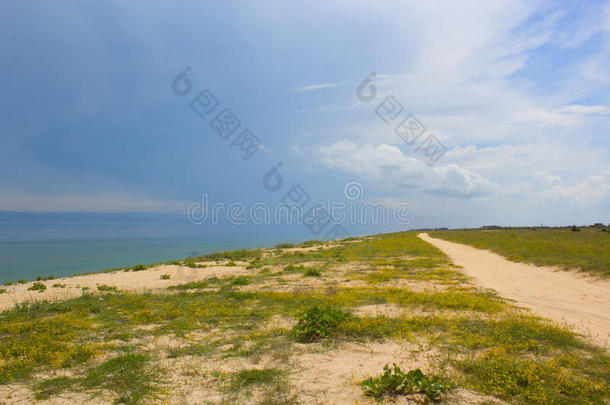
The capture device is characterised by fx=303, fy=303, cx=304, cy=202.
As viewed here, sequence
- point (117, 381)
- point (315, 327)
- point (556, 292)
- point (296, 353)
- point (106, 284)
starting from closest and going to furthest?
point (117, 381)
point (296, 353)
point (315, 327)
point (556, 292)
point (106, 284)

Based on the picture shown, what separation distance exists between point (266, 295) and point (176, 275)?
10.5 metres

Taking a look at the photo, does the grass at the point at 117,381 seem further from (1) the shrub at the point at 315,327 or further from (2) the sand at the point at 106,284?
(2) the sand at the point at 106,284

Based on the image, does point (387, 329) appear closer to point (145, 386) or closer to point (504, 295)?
point (145, 386)

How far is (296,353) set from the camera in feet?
22.3

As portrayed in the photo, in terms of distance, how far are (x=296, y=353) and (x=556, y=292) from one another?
43.7 ft

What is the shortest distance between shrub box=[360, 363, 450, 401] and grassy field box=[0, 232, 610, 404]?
0.02 m

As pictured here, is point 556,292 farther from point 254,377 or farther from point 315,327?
point 254,377

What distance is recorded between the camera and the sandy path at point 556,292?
9.19 metres

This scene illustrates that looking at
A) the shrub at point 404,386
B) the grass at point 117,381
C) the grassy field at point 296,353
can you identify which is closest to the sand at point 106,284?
the grassy field at point 296,353

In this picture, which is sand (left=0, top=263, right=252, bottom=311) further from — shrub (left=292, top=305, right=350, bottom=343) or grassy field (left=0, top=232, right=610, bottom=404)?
shrub (left=292, top=305, right=350, bottom=343)

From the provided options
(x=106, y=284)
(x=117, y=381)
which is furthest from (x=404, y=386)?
(x=106, y=284)

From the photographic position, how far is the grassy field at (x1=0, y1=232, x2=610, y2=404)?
16.9ft

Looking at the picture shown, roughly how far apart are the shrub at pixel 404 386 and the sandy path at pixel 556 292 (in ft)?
17.6

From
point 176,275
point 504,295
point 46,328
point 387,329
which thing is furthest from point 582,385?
point 176,275
